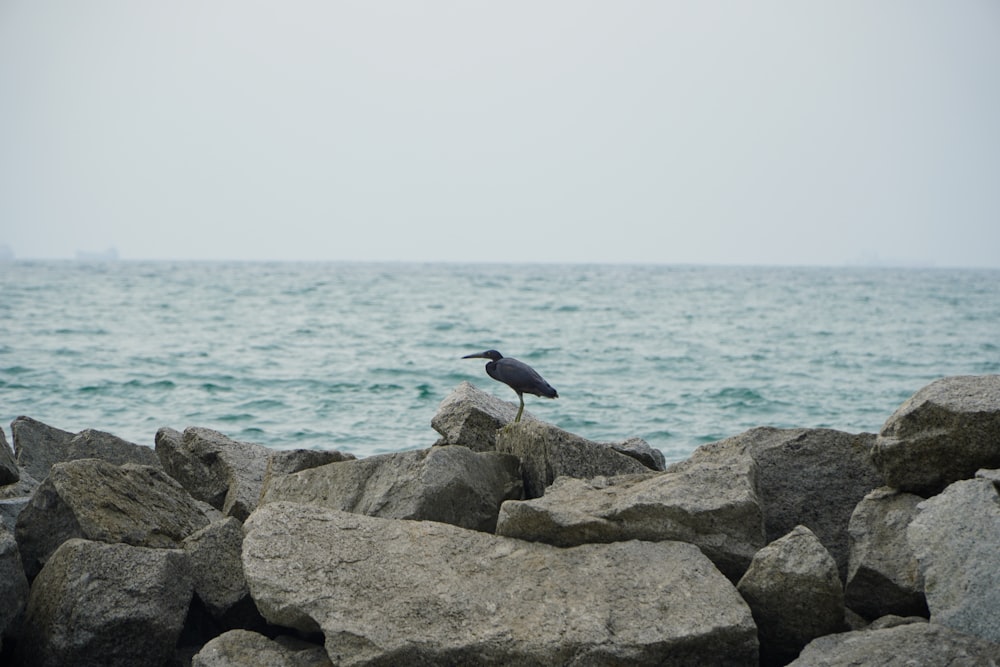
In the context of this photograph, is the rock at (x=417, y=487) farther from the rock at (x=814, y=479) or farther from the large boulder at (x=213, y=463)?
the rock at (x=814, y=479)

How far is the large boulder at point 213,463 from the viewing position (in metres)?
6.55

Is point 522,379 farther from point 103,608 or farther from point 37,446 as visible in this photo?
point 37,446

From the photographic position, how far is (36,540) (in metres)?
5.19

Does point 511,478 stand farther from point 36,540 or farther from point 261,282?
point 261,282

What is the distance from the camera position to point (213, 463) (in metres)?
6.85

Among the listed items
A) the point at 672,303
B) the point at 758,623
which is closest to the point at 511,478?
the point at 758,623

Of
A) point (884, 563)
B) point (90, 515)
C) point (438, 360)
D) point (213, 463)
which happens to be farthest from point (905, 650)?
point (438, 360)

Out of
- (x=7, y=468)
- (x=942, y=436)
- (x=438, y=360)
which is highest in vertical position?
(x=942, y=436)

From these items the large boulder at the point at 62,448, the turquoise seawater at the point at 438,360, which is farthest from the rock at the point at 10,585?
the turquoise seawater at the point at 438,360

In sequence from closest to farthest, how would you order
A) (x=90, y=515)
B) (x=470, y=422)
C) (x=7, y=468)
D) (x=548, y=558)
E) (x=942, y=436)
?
(x=548, y=558) → (x=942, y=436) → (x=90, y=515) → (x=7, y=468) → (x=470, y=422)

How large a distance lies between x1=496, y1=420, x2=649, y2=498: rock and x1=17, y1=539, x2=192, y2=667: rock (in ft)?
6.75

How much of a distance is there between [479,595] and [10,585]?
215 centimetres

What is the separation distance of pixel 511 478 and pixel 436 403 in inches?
395

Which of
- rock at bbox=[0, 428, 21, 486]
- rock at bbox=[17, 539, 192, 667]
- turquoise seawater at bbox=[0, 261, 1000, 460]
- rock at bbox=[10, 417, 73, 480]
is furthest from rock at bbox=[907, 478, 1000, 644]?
turquoise seawater at bbox=[0, 261, 1000, 460]
